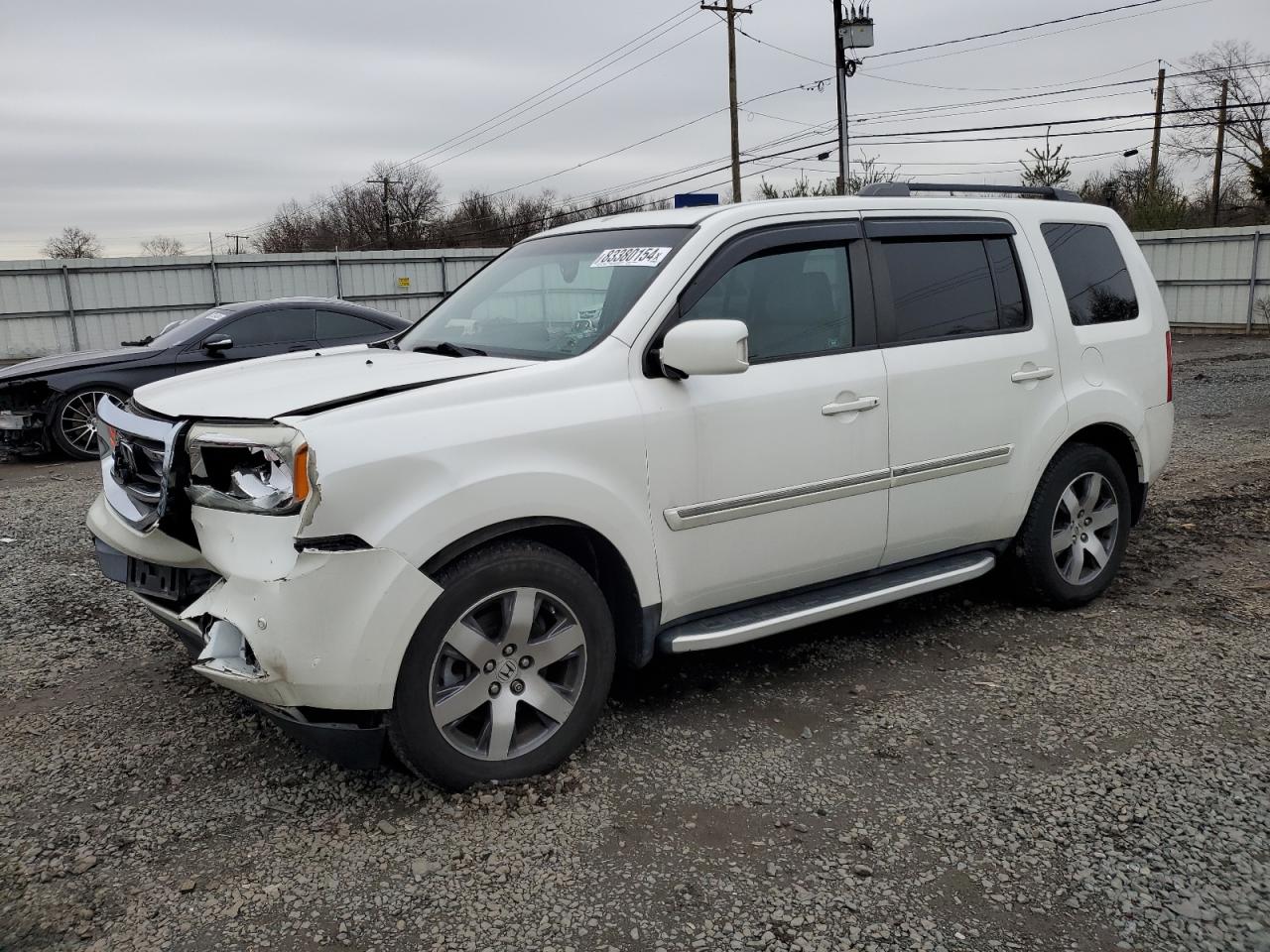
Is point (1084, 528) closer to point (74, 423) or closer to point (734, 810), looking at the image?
point (734, 810)

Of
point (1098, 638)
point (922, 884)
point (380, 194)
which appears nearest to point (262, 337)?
point (1098, 638)

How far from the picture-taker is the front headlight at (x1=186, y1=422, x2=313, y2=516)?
9.28 ft

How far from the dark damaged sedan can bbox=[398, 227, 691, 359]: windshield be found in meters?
5.72

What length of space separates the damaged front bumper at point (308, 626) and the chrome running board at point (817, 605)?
1.03 m

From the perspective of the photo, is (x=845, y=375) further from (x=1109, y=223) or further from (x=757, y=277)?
(x=1109, y=223)

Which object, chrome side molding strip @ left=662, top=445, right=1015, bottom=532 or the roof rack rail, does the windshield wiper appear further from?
the roof rack rail

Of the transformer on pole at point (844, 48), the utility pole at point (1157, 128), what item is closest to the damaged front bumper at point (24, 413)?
the transformer on pole at point (844, 48)

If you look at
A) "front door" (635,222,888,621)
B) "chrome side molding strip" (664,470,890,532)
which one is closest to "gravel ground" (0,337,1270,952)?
"front door" (635,222,888,621)

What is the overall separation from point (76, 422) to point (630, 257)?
8.10 meters

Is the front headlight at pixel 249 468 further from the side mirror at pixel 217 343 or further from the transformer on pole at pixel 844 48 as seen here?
the transformer on pole at pixel 844 48

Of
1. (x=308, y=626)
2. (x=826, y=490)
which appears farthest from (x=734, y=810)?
(x=308, y=626)

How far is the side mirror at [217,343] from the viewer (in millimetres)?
9336

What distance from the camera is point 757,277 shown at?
150 inches

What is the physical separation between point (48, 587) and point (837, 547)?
14.3ft
